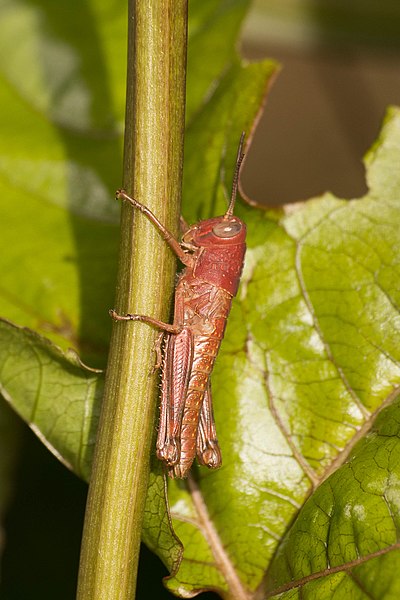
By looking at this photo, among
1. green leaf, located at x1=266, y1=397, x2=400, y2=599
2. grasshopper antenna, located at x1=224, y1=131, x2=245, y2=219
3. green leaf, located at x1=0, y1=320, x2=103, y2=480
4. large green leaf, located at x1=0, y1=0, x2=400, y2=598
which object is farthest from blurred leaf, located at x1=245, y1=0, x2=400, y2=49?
green leaf, located at x1=266, y1=397, x2=400, y2=599

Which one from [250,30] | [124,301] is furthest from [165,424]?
[250,30]

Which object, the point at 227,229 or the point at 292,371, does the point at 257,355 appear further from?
the point at 227,229

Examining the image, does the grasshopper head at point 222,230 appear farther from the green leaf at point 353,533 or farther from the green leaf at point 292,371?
the green leaf at point 353,533

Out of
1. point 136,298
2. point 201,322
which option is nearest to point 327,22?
point 201,322

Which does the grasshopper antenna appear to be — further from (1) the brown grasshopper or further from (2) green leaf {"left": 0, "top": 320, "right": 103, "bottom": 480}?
(2) green leaf {"left": 0, "top": 320, "right": 103, "bottom": 480}

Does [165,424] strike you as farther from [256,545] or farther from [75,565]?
[75,565]

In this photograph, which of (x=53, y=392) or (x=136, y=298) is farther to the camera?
(x=53, y=392)

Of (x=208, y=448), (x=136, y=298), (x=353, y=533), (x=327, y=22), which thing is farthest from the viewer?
(x=327, y=22)

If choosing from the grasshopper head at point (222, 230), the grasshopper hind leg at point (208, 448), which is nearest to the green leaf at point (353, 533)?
the grasshopper hind leg at point (208, 448)
